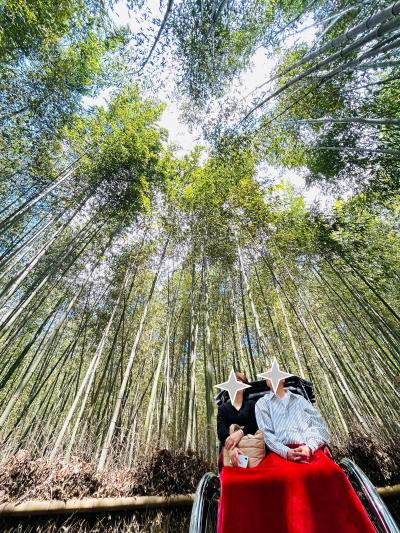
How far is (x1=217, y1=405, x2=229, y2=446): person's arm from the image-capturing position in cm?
143

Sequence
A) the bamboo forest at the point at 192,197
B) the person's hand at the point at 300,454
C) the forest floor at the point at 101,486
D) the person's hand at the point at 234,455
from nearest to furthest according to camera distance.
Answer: the person's hand at the point at 300,454
the person's hand at the point at 234,455
the forest floor at the point at 101,486
the bamboo forest at the point at 192,197

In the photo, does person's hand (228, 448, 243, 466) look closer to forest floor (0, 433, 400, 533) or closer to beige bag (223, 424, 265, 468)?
beige bag (223, 424, 265, 468)

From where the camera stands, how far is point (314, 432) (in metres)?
1.18

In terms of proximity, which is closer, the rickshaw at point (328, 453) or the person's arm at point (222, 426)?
the rickshaw at point (328, 453)

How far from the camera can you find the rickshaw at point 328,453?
94cm

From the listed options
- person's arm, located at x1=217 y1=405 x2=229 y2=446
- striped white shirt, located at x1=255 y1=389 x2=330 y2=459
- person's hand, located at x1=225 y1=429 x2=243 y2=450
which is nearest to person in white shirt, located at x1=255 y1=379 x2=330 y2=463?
striped white shirt, located at x1=255 y1=389 x2=330 y2=459

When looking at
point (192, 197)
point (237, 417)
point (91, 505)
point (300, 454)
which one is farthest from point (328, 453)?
point (192, 197)

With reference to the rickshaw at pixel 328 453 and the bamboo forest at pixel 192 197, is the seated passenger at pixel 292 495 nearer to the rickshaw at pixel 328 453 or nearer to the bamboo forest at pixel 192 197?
the rickshaw at pixel 328 453

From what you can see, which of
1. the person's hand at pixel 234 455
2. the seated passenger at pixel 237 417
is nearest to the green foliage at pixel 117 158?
the seated passenger at pixel 237 417

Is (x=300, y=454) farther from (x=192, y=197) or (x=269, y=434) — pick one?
(x=192, y=197)

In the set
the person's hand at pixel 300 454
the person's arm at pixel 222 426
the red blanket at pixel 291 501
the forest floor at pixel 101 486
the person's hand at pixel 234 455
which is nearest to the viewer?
the red blanket at pixel 291 501

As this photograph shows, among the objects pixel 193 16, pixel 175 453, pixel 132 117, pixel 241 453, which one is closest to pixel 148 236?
pixel 132 117

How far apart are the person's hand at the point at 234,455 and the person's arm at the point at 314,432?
31 cm

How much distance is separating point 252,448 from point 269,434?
100mm
